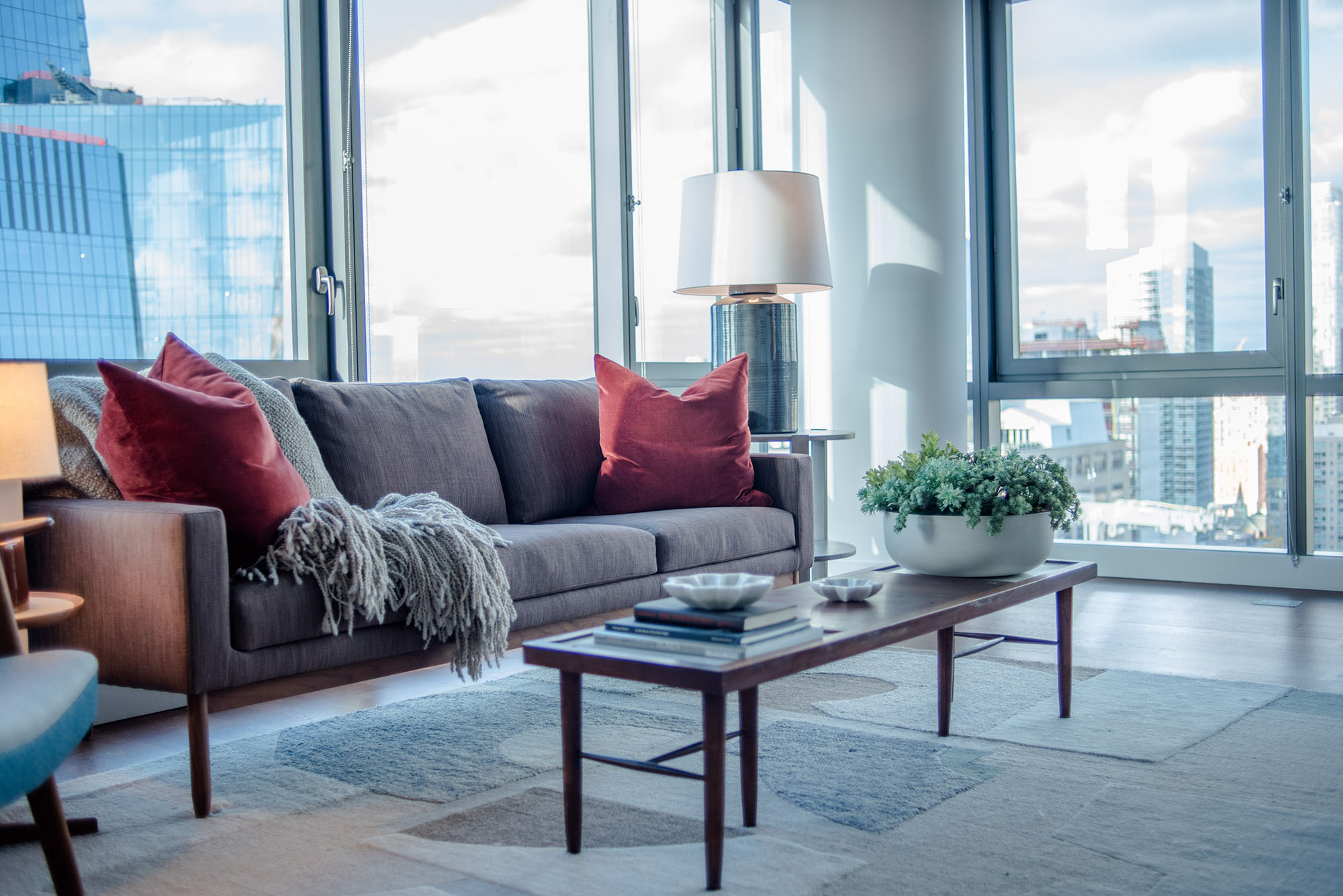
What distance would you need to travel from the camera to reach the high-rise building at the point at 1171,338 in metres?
4.98

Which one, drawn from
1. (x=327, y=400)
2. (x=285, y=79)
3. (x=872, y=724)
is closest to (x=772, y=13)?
(x=285, y=79)

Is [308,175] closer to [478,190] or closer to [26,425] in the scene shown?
[478,190]

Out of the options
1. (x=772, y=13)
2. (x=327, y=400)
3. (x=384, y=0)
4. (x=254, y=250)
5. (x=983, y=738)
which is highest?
(x=772, y=13)

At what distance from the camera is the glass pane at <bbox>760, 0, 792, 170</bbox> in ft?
18.2

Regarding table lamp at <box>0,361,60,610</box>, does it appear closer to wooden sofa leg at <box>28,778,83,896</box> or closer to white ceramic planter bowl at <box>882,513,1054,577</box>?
wooden sofa leg at <box>28,778,83,896</box>

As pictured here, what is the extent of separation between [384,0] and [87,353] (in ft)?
5.19

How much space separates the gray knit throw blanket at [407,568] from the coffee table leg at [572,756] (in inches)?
25.5

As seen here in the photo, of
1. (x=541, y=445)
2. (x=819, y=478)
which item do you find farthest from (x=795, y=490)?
(x=541, y=445)

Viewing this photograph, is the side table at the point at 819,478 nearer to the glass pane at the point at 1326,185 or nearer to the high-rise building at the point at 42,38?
the glass pane at the point at 1326,185

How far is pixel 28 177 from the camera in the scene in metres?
2.98

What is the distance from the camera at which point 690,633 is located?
1.82 m

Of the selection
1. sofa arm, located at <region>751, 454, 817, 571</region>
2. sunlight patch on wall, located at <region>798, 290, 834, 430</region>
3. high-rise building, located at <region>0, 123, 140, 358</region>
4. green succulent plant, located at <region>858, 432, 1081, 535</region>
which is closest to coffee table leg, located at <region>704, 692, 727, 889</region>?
green succulent plant, located at <region>858, 432, 1081, 535</region>

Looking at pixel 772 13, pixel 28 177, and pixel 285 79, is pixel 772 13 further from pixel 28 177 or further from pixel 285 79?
pixel 28 177

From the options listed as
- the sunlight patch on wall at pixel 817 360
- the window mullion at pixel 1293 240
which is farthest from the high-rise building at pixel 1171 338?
the sunlight patch on wall at pixel 817 360
